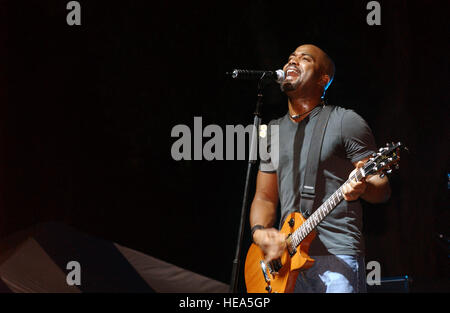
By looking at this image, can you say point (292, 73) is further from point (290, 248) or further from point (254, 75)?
point (290, 248)

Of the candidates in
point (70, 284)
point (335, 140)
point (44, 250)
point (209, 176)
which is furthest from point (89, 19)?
point (335, 140)

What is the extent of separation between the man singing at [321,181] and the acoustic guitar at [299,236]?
0.05m

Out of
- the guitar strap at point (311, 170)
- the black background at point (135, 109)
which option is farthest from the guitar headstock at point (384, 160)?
the black background at point (135, 109)

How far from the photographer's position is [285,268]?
2.38 metres

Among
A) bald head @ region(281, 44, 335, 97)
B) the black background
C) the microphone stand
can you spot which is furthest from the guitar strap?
the black background

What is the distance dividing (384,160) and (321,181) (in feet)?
1.46

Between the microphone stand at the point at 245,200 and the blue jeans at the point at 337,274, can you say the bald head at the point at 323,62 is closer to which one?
the microphone stand at the point at 245,200

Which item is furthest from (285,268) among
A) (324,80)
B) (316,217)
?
(324,80)

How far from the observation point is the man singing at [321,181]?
2.30 m

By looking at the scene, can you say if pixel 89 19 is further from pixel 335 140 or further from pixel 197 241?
pixel 335 140

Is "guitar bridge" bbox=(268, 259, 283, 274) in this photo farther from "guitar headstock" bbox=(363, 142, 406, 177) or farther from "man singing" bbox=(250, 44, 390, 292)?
"guitar headstock" bbox=(363, 142, 406, 177)

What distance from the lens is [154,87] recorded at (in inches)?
149

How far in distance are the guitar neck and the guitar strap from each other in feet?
0.34

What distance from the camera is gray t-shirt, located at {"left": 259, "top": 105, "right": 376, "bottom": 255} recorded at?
2.33 metres
